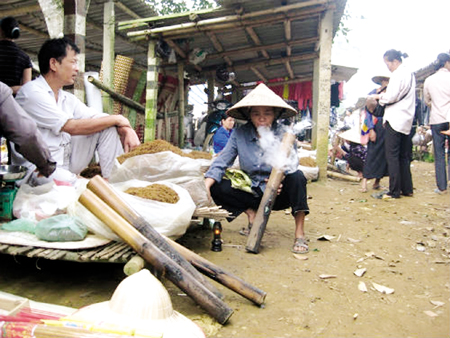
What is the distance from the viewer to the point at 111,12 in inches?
261

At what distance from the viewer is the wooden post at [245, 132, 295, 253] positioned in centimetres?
311

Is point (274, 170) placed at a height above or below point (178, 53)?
below

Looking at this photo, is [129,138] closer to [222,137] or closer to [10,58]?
[10,58]

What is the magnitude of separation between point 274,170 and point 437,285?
146cm

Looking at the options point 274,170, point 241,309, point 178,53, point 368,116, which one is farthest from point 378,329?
point 178,53

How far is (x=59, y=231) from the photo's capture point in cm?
220

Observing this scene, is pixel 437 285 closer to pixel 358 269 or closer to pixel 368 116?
pixel 358 269

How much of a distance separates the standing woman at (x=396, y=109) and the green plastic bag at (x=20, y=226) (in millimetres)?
4632

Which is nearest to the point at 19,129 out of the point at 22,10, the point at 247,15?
the point at 247,15

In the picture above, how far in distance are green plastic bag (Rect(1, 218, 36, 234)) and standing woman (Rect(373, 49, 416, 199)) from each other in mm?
4632

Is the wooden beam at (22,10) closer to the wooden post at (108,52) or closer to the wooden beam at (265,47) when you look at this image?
the wooden post at (108,52)

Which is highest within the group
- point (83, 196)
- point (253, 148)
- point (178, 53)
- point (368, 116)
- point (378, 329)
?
point (178, 53)

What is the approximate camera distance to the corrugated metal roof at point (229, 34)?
6.56 meters

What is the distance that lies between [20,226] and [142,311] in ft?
3.96
